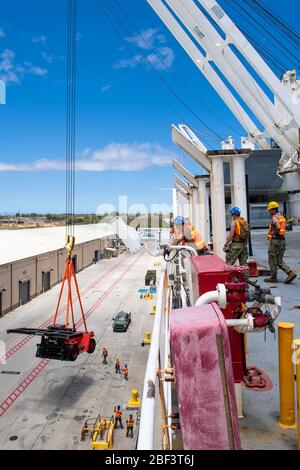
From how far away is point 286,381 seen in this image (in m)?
2.96

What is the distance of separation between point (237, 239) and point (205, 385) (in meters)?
6.04

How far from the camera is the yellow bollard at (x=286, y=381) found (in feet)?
9.77

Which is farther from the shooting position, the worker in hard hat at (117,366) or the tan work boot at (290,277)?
the worker in hard hat at (117,366)

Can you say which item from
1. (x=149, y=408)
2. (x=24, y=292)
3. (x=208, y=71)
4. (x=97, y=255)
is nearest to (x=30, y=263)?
(x=24, y=292)

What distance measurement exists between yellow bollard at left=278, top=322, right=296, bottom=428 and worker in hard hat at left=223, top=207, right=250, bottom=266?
463cm

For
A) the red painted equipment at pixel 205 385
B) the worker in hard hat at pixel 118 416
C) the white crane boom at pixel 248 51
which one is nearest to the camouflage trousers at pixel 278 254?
the red painted equipment at pixel 205 385

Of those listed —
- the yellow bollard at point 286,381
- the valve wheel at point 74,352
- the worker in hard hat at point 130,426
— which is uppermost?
the yellow bollard at point 286,381

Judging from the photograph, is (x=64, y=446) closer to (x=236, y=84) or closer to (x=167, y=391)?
(x=167, y=391)

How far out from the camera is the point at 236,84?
18188 mm

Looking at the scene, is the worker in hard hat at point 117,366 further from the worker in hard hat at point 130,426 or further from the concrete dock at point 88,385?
the worker in hard hat at point 130,426

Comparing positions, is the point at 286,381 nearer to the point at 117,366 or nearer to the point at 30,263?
the point at 117,366

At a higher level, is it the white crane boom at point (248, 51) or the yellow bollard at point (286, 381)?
the white crane boom at point (248, 51)


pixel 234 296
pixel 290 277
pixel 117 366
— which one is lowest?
pixel 117 366

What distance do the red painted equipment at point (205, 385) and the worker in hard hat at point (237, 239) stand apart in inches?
227
